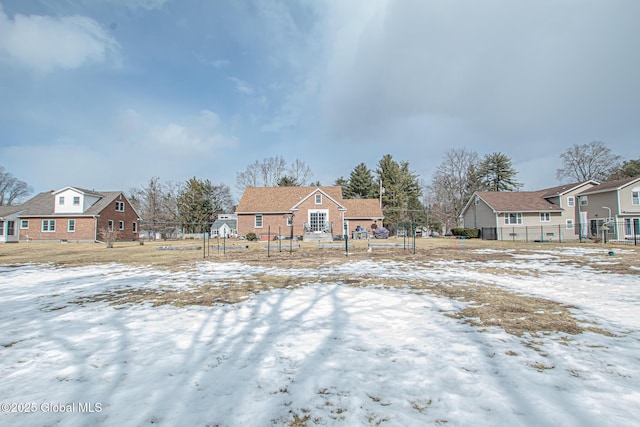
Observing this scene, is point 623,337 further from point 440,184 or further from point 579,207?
point 440,184

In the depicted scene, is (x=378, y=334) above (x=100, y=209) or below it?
below

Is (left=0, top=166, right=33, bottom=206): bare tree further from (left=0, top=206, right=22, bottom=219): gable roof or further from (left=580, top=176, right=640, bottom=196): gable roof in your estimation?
(left=580, top=176, right=640, bottom=196): gable roof

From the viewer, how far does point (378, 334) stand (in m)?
4.38

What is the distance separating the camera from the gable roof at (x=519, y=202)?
113 ft

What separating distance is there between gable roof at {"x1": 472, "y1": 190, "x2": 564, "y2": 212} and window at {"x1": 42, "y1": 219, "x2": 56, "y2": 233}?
4966 centimetres

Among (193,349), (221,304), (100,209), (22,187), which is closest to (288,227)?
(100,209)

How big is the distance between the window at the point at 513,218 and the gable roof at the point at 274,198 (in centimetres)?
1921

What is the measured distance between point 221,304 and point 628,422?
5724 mm

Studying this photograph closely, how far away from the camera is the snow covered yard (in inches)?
101

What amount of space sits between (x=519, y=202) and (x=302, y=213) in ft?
84.4

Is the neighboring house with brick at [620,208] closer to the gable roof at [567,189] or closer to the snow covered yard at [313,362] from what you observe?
the gable roof at [567,189]

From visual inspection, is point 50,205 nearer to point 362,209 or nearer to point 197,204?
point 197,204

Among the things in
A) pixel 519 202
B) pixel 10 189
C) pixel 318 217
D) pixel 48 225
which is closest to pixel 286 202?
pixel 318 217

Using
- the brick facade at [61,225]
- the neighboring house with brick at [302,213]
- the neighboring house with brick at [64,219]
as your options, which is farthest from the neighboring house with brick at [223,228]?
the brick facade at [61,225]
